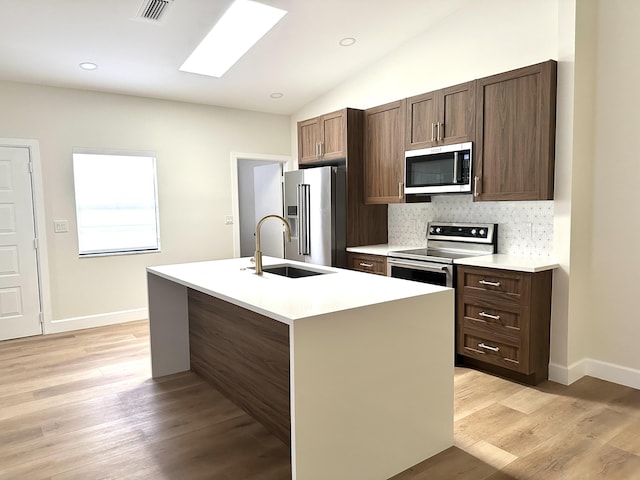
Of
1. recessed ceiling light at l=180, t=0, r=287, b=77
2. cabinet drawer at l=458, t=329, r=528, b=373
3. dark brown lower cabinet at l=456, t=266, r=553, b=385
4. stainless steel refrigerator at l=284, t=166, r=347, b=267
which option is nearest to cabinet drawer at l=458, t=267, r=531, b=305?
dark brown lower cabinet at l=456, t=266, r=553, b=385

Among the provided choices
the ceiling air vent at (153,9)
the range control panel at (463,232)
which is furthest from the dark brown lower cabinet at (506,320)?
the ceiling air vent at (153,9)

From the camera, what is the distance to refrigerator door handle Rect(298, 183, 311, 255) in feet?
15.6

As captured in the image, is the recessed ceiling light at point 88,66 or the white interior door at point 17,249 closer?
the recessed ceiling light at point 88,66

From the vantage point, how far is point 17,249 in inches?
172

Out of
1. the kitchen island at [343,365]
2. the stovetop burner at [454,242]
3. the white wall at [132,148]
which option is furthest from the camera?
the white wall at [132,148]

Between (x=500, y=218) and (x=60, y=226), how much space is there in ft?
14.1

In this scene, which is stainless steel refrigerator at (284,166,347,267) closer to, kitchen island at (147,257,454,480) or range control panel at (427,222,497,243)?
range control panel at (427,222,497,243)

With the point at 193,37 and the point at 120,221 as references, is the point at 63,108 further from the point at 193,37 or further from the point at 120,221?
the point at 193,37

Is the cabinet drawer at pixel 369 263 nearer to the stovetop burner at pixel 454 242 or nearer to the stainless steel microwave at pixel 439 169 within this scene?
the stovetop burner at pixel 454 242

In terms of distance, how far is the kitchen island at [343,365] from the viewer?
177cm

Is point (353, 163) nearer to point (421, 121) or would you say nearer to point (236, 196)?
point (421, 121)

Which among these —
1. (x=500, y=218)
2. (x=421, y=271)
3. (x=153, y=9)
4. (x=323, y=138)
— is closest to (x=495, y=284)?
(x=421, y=271)

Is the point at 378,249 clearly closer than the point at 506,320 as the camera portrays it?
No

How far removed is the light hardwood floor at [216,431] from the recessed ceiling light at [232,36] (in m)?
2.90
